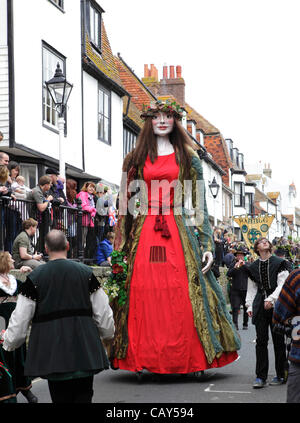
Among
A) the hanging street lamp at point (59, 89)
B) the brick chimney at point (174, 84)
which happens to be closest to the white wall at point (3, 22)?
the hanging street lamp at point (59, 89)

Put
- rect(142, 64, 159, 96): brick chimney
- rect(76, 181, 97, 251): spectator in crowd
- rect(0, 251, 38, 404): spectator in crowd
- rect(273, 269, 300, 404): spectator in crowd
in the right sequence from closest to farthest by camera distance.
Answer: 1. rect(273, 269, 300, 404): spectator in crowd
2. rect(0, 251, 38, 404): spectator in crowd
3. rect(76, 181, 97, 251): spectator in crowd
4. rect(142, 64, 159, 96): brick chimney

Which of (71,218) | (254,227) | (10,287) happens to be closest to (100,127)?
(254,227)

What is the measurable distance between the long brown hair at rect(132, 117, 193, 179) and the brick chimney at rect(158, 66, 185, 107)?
31886 millimetres

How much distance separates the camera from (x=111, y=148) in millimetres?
22469

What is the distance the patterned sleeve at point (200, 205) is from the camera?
7.71 metres

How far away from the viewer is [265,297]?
25.9 ft

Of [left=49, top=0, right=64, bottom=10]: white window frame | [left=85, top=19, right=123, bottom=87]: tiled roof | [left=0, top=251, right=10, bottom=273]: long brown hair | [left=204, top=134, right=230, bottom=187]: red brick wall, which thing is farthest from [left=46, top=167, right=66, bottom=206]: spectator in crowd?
[left=204, top=134, right=230, bottom=187]: red brick wall

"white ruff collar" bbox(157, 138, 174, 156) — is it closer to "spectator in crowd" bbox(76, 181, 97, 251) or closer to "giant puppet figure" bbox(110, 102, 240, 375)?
"giant puppet figure" bbox(110, 102, 240, 375)

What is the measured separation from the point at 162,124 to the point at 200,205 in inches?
40.3

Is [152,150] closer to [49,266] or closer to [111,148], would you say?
[49,266]

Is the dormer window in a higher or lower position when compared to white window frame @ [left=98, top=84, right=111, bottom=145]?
higher

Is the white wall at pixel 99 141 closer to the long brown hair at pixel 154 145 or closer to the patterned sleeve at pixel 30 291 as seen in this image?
the long brown hair at pixel 154 145

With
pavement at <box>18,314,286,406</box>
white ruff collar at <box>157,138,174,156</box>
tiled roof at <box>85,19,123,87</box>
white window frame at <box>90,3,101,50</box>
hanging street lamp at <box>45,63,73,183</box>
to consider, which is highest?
white window frame at <box>90,3,101,50</box>

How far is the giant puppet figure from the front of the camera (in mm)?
7207
